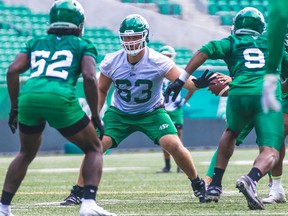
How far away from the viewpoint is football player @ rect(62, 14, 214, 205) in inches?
323

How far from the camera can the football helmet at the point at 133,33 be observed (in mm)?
8195

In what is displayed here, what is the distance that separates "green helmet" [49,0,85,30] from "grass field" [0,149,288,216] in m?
1.48

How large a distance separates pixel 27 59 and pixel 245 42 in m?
2.03

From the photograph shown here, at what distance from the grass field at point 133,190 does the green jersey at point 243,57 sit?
1.01 meters

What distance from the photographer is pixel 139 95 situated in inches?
328

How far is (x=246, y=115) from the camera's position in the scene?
750 centimetres

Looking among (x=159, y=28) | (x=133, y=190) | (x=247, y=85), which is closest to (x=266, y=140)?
(x=247, y=85)

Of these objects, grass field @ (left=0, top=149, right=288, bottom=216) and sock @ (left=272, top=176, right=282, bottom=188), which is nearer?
Result: grass field @ (left=0, top=149, right=288, bottom=216)

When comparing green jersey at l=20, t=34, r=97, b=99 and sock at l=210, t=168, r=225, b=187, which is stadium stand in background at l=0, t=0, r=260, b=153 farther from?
green jersey at l=20, t=34, r=97, b=99

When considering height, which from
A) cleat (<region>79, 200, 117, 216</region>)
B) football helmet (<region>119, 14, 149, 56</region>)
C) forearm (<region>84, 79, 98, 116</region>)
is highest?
forearm (<region>84, 79, 98, 116</region>)

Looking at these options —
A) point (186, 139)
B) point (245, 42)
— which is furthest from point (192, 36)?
point (245, 42)

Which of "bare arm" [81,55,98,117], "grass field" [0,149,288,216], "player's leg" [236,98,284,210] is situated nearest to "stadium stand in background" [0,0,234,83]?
"grass field" [0,149,288,216]

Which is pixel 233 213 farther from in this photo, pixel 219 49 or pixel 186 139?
pixel 186 139

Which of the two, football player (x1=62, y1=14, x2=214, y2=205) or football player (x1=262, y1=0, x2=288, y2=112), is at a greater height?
football player (x1=262, y1=0, x2=288, y2=112)
